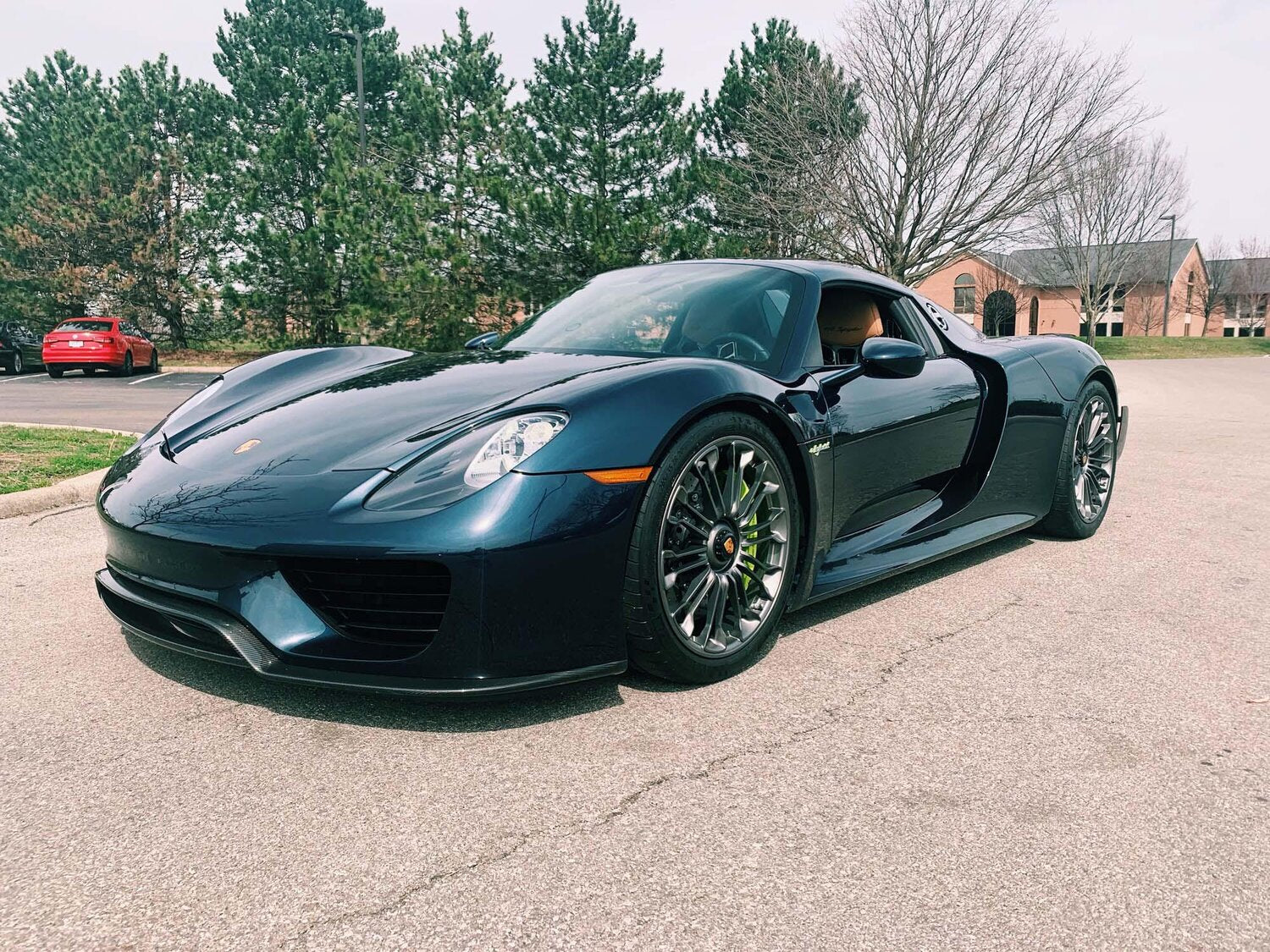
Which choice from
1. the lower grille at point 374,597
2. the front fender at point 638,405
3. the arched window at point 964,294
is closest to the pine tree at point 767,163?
the front fender at point 638,405

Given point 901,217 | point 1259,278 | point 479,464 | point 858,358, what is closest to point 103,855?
point 479,464

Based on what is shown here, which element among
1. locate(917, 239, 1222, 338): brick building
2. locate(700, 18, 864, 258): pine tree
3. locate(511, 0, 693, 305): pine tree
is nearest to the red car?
locate(511, 0, 693, 305): pine tree

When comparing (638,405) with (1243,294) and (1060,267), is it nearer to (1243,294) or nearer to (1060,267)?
(1060,267)

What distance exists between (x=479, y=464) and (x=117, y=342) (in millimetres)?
24395

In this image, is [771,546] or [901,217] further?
[901,217]

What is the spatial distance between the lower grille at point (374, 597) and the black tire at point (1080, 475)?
332 centimetres

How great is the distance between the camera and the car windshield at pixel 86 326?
76.2 ft

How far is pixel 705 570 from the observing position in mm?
2807

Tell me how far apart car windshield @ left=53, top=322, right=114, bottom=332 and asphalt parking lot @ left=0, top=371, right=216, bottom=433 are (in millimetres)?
1151

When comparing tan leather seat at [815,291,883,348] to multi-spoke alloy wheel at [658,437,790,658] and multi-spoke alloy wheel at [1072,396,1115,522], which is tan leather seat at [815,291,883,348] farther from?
multi-spoke alloy wheel at [1072,396,1115,522]

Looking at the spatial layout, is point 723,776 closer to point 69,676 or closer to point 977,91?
point 69,676

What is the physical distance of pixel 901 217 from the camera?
21297 mm

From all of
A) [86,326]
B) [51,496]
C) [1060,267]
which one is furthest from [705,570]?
[1060,267]

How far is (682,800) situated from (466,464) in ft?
3.13
